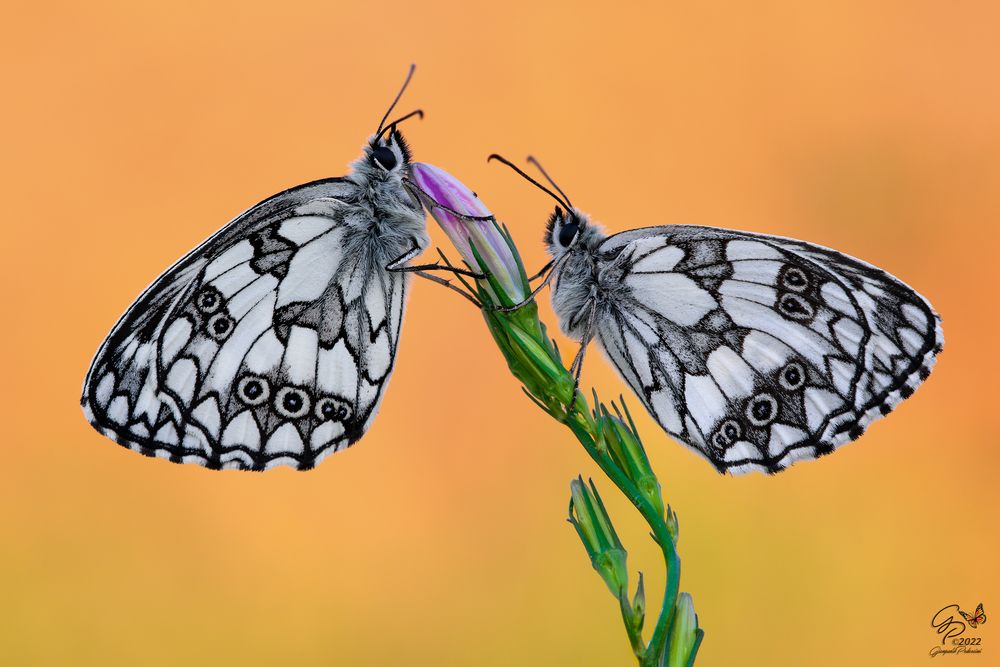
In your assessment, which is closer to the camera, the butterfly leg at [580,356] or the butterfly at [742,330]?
the butterfly leg at [580,356]

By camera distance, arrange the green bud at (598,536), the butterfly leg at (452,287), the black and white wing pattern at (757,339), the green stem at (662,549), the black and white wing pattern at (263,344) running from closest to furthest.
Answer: the green stem at (662,549), the green bud at (598,536), the butterfly leg at (452,287), the black and white wing pattern at (757,339), the black and white wing pattern at (263,344)

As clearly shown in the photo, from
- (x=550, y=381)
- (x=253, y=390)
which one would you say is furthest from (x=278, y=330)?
(x=550, y=381)

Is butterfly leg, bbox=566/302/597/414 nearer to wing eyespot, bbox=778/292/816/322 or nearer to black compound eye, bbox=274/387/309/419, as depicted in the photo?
wing eyespot, bbox=778/292/816/322

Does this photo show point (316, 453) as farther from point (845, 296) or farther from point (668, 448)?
point (668, 448)

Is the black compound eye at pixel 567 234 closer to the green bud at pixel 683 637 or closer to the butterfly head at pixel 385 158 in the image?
the butterfly head at pixel 385 158

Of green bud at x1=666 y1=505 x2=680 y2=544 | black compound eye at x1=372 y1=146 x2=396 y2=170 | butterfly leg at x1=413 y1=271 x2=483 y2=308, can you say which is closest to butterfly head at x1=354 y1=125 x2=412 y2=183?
black compound eye at x1=372 y1=146 x2=396 y2=170

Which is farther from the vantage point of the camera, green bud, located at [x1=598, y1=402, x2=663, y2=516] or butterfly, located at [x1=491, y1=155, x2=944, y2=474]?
butterfly, located at [x1=491, y1=155, x2=944, y2=474]

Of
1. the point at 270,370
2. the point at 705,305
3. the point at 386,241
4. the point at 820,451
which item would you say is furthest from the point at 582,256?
the point at 270,370

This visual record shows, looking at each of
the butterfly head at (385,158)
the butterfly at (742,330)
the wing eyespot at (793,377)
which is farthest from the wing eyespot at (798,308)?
the butterfly head at (385,158)
